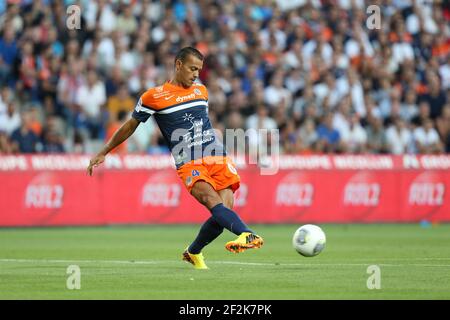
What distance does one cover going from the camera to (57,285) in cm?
1109

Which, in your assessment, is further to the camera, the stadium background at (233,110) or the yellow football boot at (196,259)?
the stadium background at (233,110)

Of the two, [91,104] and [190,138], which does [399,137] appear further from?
[190,138]

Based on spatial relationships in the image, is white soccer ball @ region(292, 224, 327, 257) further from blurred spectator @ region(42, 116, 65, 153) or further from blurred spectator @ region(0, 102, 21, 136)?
blurred spectator @ region(0, 102, 21, 136)

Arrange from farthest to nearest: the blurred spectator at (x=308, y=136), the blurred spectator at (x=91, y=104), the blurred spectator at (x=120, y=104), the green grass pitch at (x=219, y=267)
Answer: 1. the blurred spectator at (x=308, y=136)
2. the blurred spectator at (x=120, y=104)
3. the blurred spectator at (x=91, y=104)
4. the green grass pitch at (x=219, y=267)

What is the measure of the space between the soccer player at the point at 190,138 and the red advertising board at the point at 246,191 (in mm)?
10214

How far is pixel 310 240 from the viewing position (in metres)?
12.9

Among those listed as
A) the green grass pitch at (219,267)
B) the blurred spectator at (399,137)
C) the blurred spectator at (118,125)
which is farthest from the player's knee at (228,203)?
the blurred spectator at (399,137)

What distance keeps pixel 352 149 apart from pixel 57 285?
15363 millimetres

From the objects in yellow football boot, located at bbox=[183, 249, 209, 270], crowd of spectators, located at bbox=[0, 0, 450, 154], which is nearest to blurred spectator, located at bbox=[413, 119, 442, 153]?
crowd of spectators, located at bbox=[0, 0, 450, 154]

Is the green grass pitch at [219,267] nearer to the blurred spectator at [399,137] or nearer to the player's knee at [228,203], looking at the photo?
the player's knee at [228,203]

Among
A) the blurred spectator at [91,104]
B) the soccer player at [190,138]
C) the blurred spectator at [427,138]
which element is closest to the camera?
the soccer player at [190,138]

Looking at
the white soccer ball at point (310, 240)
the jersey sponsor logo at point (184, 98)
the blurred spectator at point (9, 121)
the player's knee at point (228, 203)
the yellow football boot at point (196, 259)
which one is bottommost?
the yellow football boot at point (196, 259)

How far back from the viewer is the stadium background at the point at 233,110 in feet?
75.3
